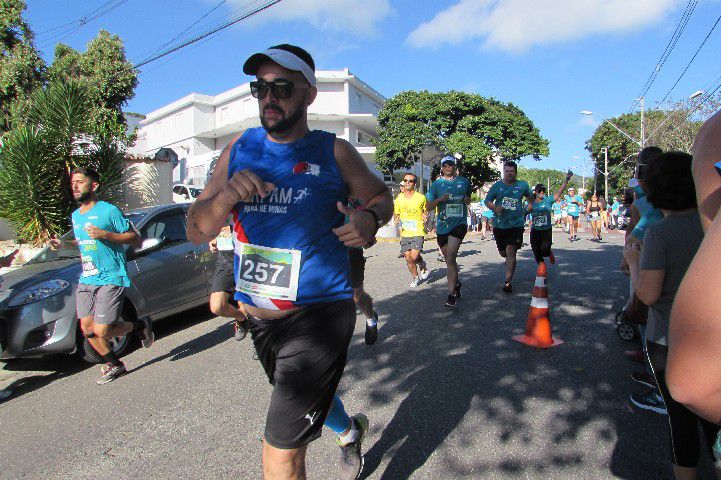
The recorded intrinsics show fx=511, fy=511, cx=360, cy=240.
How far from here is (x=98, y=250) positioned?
4719 millimetres

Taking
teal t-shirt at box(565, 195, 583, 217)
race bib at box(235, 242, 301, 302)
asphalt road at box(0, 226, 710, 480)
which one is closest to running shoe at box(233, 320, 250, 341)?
asphalt road at box(0, 226, 710, 480)

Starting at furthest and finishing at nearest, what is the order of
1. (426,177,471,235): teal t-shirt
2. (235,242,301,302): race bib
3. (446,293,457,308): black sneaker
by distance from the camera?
(426,177,471,235): teal t-shirt → (446,293,457,308): black sneaker → (235,242,301,302): race bib

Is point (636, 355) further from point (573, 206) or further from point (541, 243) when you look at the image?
point (573, 206)

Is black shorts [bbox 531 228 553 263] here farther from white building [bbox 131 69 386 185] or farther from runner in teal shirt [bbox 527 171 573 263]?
white building [bbox 131 69 386 185]

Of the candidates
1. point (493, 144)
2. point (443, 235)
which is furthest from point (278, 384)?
point (493, 144)

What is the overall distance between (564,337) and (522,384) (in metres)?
1.52

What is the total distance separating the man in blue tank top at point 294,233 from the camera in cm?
209

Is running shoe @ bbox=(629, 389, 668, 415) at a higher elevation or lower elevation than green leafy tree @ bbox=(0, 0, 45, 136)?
lower

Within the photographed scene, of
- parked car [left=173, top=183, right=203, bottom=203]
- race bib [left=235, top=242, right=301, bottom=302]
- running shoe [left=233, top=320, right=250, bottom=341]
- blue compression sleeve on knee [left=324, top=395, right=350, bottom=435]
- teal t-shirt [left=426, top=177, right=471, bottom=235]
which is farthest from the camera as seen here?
parked car [left=173, top=183, right=203, bottom=203]

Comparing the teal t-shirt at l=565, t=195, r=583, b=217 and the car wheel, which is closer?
the car wheel

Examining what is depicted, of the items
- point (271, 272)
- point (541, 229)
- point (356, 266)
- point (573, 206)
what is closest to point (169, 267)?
point (356, 266)

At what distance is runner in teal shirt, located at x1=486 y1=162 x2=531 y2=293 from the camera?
812 centimetres

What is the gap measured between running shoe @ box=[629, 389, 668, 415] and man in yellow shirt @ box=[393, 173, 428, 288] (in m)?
5.21

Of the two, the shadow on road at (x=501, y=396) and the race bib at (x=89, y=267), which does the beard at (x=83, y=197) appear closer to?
the race bib at (x=89, y=267)
